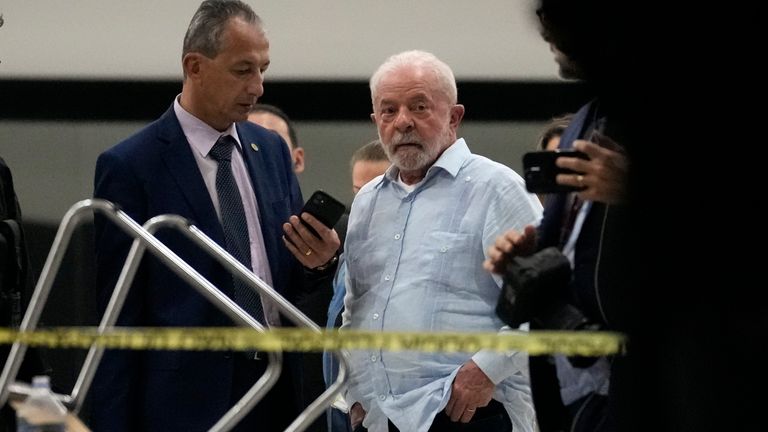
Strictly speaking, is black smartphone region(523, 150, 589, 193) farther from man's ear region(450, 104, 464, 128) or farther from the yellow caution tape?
man's ear region(450, 104, 464, 128)

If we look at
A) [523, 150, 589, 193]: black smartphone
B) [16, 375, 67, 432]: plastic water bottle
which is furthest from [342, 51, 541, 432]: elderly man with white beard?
[16, 375, 67, 432]: plastic water bottle

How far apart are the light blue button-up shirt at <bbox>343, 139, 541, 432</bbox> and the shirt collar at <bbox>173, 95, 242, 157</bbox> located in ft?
1.49

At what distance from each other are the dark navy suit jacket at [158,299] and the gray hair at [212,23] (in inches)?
11.1

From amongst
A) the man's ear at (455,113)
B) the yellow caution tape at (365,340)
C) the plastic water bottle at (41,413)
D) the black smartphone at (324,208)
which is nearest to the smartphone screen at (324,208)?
the black smartphone at (324,208)

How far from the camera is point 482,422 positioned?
4.12 m

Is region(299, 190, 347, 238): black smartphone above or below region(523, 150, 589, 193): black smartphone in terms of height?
below

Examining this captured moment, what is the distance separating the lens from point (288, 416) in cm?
425

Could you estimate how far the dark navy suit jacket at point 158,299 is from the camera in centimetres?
407

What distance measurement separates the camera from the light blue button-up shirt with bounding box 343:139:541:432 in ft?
13.3

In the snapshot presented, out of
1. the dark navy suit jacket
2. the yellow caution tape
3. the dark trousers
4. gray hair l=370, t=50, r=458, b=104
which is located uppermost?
gray hair l=370, t=50, r=458, b=104

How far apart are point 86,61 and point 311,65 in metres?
0.83

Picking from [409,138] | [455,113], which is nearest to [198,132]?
[409,138]

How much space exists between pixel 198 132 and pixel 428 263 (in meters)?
0.70

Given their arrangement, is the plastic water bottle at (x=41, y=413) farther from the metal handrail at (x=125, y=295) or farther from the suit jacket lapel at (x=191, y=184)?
the suit jacket lapel at (x=191, y=184)
